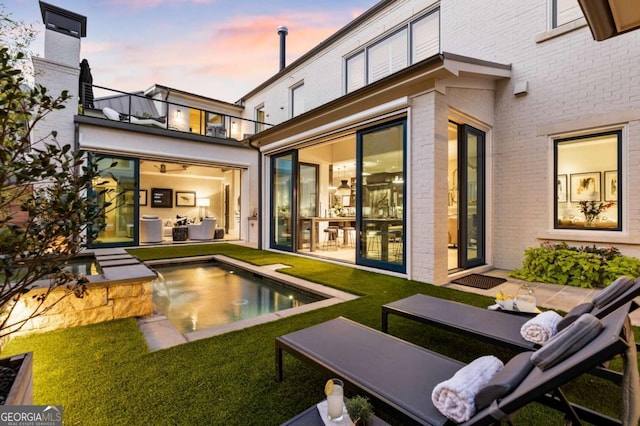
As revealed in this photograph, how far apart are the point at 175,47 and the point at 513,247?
991cm

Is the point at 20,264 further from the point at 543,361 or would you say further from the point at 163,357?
the point at 543,361

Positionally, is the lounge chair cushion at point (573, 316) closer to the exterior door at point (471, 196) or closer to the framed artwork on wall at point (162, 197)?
the exterior door at point (471, 196)

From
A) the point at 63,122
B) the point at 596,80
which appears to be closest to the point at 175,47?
the point at 63,122

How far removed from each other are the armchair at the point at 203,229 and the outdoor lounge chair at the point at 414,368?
1045 centimetres

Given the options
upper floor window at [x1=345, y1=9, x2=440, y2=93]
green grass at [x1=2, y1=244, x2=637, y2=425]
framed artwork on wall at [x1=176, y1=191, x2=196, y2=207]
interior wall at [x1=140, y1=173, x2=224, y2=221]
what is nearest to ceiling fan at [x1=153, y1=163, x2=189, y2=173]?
interior wall at [x1=140, y1=173, x2=224, y2=221]

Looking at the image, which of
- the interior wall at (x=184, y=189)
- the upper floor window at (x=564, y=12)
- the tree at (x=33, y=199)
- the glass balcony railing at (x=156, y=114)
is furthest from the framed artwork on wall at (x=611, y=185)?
the interior wall at (x=184, y=189)

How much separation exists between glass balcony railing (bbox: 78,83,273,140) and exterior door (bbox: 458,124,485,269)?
7652 millimetres

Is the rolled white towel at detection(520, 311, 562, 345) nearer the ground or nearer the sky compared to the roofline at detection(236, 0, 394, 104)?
nearer the ground

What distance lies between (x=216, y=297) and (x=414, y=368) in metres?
3.64

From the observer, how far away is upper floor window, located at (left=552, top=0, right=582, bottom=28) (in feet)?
17.4

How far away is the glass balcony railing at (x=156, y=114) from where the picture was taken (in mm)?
9750

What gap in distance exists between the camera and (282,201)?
8625mm

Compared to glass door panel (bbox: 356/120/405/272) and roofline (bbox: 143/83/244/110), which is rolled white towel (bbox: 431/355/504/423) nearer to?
glass door panel (bbox: 356/120/405/272)

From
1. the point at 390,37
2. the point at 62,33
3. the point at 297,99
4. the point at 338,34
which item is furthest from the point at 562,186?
the point at 62,33
